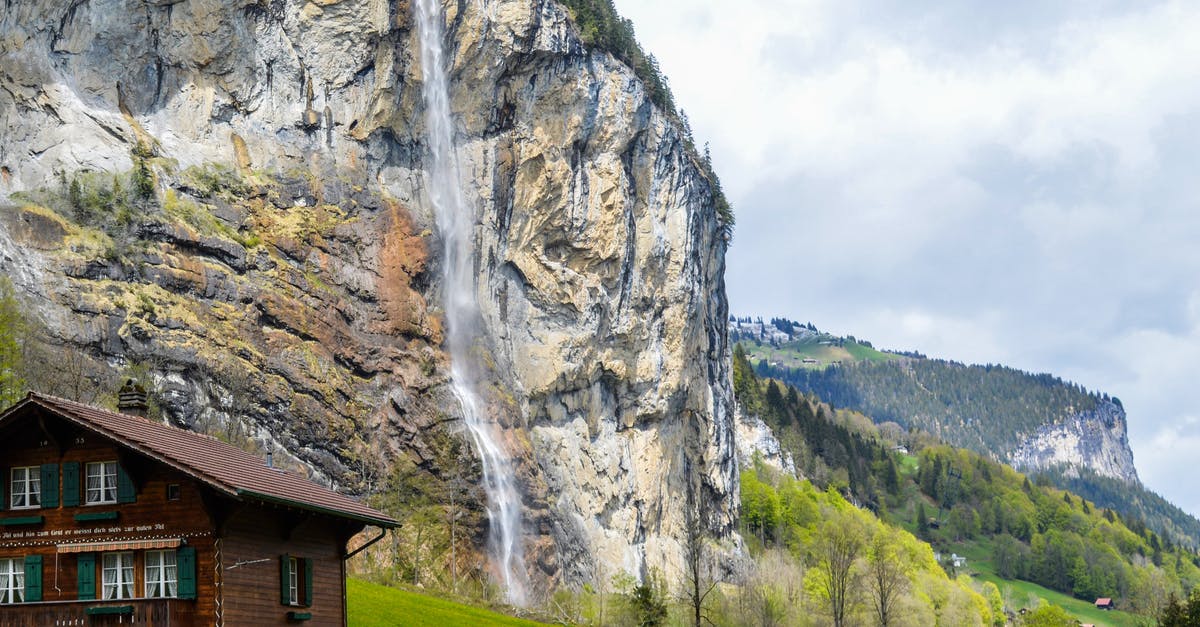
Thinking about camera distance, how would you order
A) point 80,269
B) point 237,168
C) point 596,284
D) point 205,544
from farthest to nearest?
point 596,284, point 237,168, point 80,269, point 205,544

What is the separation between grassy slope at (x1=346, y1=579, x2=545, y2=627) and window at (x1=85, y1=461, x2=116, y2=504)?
1898cm

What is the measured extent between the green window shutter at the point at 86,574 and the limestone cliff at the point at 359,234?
150ft

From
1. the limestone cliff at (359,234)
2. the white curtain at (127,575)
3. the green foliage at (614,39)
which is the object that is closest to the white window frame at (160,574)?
the white curtain at (127,575)

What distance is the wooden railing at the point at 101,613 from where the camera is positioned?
37.8 metres

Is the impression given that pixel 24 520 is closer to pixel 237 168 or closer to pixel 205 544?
pixel 205 544

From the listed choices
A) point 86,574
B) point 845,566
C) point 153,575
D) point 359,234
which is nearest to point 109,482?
point 86,574

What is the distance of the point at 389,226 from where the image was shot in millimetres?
108938

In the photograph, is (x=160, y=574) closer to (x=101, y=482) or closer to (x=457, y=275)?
(x=101, y=482)

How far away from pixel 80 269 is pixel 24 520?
51.3 m

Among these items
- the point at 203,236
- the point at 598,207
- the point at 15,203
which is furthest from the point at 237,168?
the point at 598,207

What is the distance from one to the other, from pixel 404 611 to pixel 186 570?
1078 inches

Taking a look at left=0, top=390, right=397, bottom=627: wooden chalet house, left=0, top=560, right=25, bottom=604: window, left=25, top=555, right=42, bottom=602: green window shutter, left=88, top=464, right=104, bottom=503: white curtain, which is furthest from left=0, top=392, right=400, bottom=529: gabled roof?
left=0, top=560, right=25, bottom=604: window

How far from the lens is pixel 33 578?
1551 inches

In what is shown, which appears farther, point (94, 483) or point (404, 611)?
point (404, 611)
